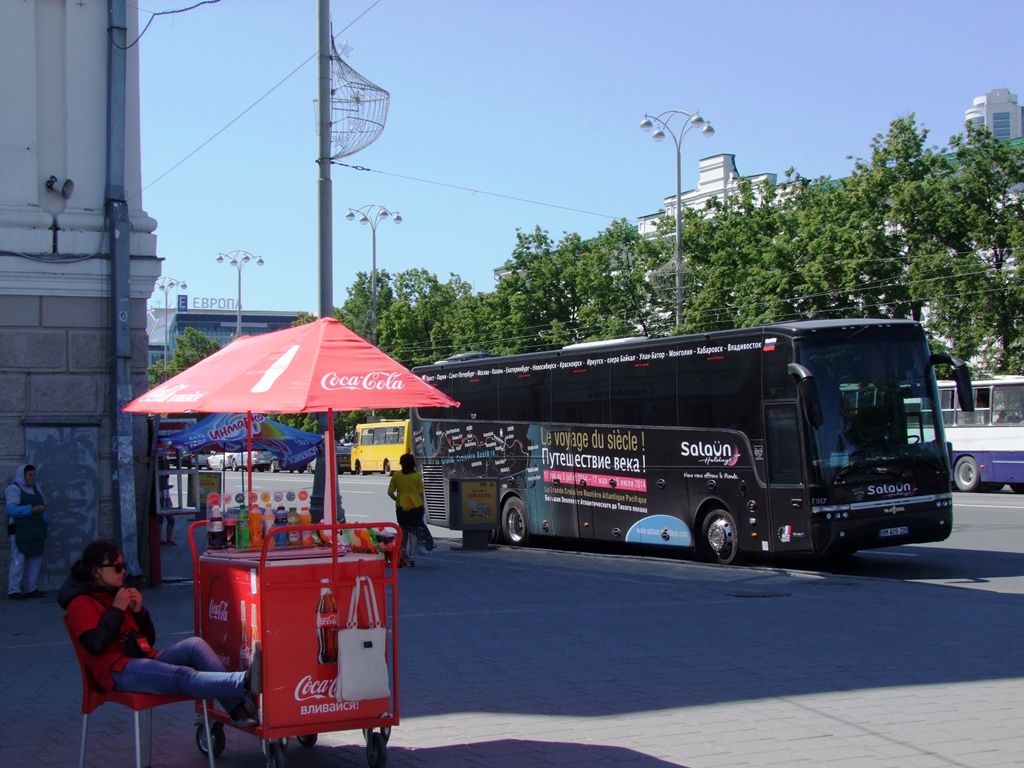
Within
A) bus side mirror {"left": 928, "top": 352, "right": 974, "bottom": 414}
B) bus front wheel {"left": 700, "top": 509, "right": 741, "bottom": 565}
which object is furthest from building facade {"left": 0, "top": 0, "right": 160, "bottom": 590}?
bus side mirror {"left": 928, "top": 352, "right": 974, "bottom": 414}

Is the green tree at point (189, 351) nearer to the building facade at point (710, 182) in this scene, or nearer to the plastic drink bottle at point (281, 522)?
the building facade at point (710, 182)

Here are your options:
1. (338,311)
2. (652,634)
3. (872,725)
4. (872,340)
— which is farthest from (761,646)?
(338,311)

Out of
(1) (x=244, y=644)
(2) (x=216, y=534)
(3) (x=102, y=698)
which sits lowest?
(3) (x=102, y=698)

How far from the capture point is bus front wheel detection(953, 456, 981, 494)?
105ft

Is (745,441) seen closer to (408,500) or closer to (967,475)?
(408,500)

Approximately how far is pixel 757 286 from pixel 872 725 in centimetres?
3679

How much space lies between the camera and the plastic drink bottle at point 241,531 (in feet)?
23.5

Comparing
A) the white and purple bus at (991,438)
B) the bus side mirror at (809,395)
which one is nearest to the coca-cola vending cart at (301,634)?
the bus side mirror at (809,395)

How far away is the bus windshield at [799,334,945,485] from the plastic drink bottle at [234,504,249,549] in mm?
9984

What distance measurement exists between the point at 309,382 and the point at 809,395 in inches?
399

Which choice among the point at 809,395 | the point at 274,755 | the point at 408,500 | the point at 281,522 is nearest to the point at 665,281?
the point at 408,500

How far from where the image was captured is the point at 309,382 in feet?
20.9

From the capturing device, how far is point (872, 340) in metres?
16.0

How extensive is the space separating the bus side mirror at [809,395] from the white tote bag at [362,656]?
9.85 meters
